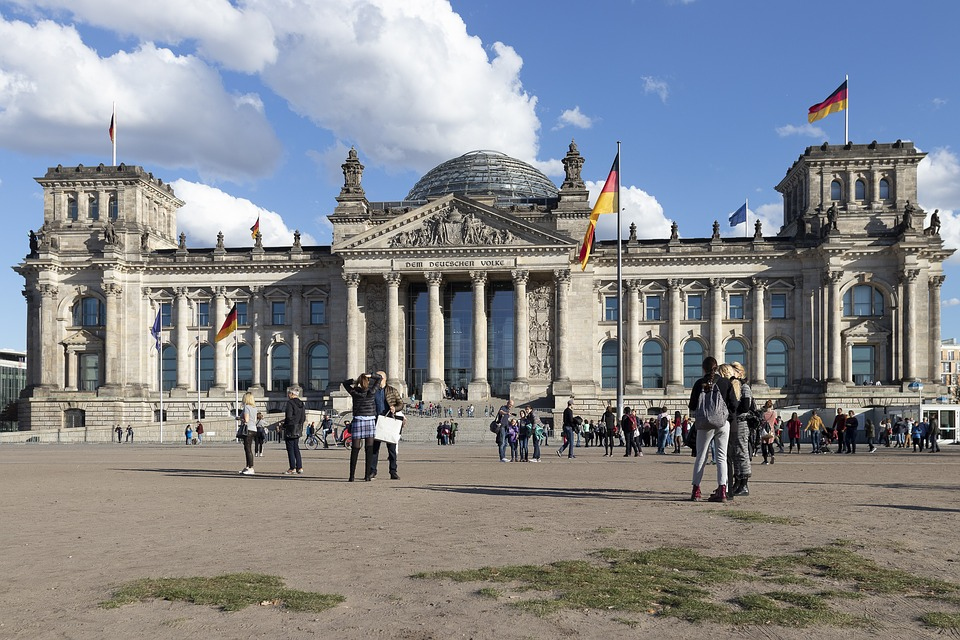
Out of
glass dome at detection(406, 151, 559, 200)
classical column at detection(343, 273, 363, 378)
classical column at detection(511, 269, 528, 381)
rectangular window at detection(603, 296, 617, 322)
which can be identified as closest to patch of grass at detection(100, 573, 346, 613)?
classical column at detection(511, 269, 528, 381)

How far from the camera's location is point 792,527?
12656 millimetres

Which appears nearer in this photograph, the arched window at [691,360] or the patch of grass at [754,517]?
the patch of grass at [754,517]

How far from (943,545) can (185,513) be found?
35.8 feet

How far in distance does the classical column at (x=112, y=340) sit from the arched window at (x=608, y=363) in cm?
4016

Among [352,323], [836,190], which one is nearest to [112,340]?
[352,323]

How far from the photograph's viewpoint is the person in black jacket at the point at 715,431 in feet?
52.5

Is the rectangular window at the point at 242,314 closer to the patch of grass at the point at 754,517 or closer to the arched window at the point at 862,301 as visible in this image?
the arched window at the point at 862,301

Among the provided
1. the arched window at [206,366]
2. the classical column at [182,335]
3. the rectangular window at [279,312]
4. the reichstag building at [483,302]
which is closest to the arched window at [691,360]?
the reichstag building at [483,302]

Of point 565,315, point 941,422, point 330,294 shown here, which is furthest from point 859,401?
point 330,294

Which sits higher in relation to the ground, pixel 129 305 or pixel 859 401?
pixel 129 305

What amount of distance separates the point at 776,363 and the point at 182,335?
49552 millimetres

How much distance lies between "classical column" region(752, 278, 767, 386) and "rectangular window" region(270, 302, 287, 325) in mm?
36458

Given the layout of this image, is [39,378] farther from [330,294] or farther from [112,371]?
[330,294]

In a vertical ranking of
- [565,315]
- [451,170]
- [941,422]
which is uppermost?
[451,170]
